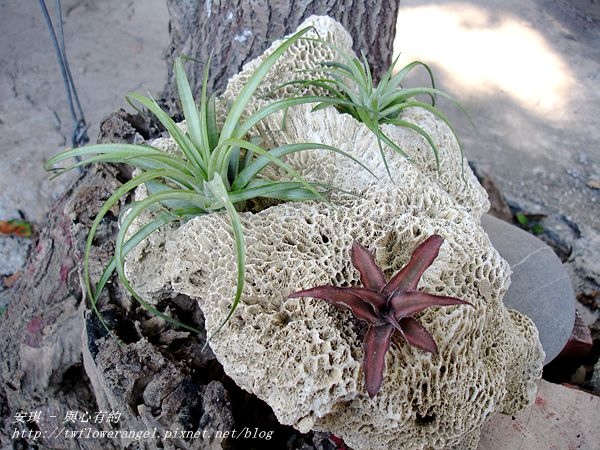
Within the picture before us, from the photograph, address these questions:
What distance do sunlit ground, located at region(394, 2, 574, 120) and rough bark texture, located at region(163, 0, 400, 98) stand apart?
7.53 ft

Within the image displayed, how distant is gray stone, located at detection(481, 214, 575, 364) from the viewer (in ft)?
6.04

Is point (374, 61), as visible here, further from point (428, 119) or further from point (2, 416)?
point (2, 416)

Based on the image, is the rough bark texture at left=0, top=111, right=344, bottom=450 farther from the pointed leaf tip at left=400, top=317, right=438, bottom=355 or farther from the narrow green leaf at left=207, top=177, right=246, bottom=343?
the pointed leaf tip at left=400, top=317, right=438, bottom=355

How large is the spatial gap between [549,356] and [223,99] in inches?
60.2

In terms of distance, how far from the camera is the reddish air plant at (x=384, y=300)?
3.69 feet

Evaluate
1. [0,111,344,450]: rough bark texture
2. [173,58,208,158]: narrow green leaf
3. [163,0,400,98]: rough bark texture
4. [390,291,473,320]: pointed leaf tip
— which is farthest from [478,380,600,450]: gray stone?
[163,0,400,98]: rough bark texture

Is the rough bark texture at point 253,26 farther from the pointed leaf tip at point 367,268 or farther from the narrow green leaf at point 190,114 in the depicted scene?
the pointed leaf tip at point 367,268

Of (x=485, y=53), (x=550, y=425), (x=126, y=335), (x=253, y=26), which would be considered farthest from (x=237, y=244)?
(x=485, y=53)

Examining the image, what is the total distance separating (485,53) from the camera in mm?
4652

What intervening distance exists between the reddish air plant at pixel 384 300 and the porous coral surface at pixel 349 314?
2.8 inches

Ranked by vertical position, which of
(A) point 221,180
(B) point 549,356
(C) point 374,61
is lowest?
(B) point 549,356

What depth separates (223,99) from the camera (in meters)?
→ 1.69

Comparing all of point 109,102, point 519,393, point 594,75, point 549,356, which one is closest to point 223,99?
point 519,393

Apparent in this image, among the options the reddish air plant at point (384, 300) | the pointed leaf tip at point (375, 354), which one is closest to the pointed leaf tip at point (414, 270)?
the reddish air plant at point (384, 300)
